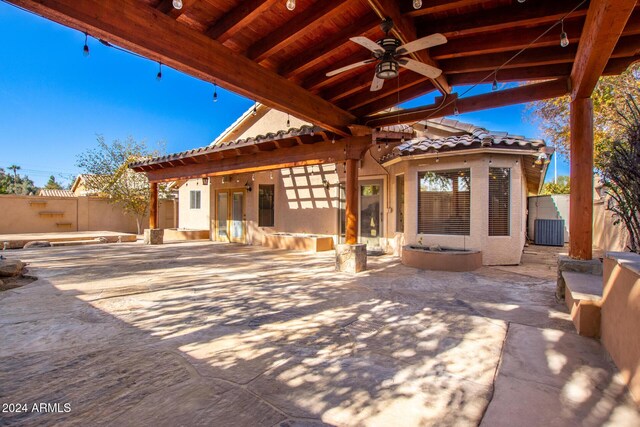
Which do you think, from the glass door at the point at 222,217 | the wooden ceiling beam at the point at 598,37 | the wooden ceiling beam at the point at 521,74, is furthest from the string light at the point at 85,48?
the glass door at the point at 222,217

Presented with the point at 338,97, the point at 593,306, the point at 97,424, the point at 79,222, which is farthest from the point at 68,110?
the point at 593,306

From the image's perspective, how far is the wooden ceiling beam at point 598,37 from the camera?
2430 millimetres

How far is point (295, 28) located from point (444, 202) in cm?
590

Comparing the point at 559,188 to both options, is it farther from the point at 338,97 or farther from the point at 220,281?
the point at 220,281

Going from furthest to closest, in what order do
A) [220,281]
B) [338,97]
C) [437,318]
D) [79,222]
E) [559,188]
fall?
[559,188] → [79,222] → [220,281] → [338,97] → [437,318]

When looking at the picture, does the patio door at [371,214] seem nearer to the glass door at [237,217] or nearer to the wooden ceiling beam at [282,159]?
the wooden ceiling beam at [282,159]

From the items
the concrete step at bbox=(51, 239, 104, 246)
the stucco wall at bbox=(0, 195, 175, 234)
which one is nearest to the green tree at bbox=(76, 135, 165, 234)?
the stucco wall at bbox=(0, 195, 175, 234)

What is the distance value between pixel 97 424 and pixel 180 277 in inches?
180

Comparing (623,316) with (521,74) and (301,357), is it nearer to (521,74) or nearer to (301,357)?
(301,357)

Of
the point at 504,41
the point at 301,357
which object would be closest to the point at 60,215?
the point at 301,357

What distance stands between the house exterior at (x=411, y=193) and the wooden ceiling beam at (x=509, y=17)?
11.4ft

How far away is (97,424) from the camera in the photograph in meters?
1.84

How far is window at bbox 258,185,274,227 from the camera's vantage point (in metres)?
12.4

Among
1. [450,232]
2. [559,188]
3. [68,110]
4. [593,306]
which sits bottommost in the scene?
[593,306]
